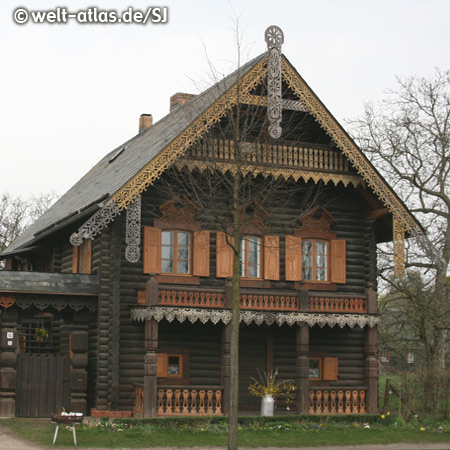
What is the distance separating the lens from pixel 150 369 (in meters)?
Result: 24.4

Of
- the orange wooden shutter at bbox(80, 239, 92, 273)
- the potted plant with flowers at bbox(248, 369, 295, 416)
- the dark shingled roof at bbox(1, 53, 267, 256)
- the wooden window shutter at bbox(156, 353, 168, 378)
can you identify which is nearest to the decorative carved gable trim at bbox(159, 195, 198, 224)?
the dark shingled roof at bbox(1, 53, 267, 256)

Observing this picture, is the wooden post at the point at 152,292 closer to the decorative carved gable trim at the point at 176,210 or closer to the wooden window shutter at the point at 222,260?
the decorative carved gable trim at the point at 176,210

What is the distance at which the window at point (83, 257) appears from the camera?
2836cm

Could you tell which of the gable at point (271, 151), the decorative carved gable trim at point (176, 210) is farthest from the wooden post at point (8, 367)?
the decorative carved gable trim at point (176, 210)

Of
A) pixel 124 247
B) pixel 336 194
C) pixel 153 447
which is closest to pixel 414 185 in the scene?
pixel 336 194

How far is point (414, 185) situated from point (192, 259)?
13.5m

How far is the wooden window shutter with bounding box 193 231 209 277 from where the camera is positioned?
1077 inches

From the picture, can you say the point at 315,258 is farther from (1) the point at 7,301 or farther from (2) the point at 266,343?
(1) the point at 7,301

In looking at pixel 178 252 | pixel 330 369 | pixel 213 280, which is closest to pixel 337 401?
pixel 330 369

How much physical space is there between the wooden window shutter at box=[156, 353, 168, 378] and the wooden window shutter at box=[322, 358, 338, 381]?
16.7ft

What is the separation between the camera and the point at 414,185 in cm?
3759

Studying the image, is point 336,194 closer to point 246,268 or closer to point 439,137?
point 246,268

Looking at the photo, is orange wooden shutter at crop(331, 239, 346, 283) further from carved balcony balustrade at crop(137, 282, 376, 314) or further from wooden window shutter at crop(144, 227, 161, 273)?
wooden window shutter at crop(144, 227, 161, 273)

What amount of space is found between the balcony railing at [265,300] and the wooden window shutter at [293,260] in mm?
982
